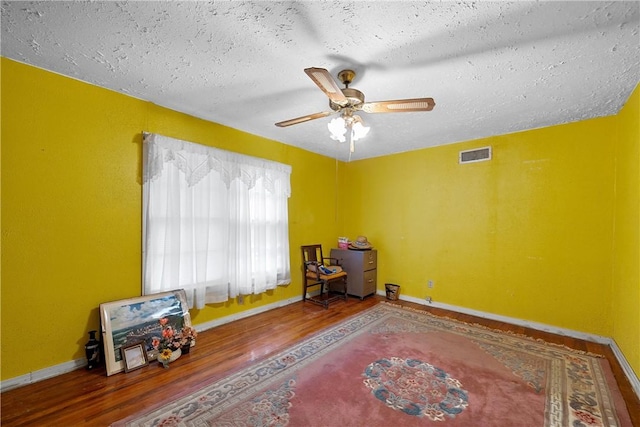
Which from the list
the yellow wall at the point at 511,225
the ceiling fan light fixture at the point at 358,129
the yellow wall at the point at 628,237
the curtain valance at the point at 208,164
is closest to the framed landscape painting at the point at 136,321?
the curtain valance at the point at 208,164

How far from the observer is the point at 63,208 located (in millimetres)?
2191

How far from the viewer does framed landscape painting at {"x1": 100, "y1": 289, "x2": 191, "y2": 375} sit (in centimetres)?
221

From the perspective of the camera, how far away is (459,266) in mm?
3799

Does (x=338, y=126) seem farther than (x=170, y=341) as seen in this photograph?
No

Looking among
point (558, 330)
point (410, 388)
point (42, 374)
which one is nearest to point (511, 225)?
point (558, 330)

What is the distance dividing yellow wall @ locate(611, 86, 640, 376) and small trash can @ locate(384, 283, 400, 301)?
7.77 feet

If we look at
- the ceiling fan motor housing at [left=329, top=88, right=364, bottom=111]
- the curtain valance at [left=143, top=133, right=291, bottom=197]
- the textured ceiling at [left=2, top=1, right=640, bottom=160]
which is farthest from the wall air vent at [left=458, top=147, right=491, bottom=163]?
the curtain valance at [left=143, top=133, right=291, bottom=197]

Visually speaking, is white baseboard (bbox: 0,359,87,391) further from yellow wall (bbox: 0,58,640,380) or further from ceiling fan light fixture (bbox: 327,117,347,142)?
ceiling fan light fixture (bbox: 327,117,347,142)

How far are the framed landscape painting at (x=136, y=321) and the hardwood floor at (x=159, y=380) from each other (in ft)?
0.53

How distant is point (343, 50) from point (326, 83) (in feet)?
1.24

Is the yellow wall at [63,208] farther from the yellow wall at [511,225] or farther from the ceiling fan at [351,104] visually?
the yellow wall at [511,225]

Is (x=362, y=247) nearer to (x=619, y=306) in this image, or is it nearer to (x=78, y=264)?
(x=619, y=306)

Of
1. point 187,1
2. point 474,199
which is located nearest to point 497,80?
point 474,199

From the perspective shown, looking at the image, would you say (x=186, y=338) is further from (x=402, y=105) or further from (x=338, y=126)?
(x=402, y=105)
